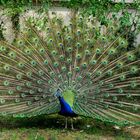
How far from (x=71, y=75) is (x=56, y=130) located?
0.80m

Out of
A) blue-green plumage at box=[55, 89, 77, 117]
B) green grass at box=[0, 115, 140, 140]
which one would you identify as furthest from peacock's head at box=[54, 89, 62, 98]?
green grass at box=[0, 115, 140, 140]

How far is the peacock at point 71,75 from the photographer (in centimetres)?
673

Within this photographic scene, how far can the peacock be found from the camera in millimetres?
6734

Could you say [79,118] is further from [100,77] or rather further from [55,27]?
[55,27]

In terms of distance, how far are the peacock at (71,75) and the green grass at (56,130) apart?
314 millimetres

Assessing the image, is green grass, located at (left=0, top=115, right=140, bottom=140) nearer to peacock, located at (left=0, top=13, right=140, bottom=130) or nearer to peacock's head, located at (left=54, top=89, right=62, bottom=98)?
peacock, located at (left=0, top=13, right=140, bottom=130)

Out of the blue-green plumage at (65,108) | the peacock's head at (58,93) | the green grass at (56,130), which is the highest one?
the peacock's head at (58,93)

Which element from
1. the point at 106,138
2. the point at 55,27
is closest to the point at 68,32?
Result: the point at 55,27

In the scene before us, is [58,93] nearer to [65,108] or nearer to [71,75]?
[65,108]

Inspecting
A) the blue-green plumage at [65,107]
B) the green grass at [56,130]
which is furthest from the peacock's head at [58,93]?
the green grass at [56,130]

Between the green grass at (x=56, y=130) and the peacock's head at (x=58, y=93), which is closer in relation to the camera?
the peacock's head at (x=58, y=93)

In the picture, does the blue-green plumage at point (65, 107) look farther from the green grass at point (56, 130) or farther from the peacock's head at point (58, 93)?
the green grass at point (56, 130)

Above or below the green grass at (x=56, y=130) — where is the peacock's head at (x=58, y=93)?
above

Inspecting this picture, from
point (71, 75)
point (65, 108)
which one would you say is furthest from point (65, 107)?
point (71, 75)
